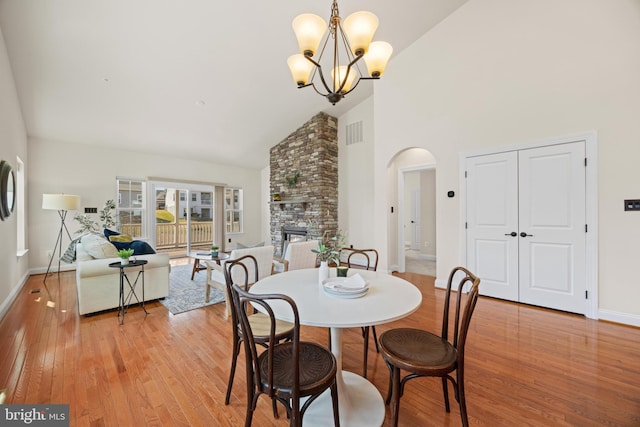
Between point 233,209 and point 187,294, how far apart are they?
442 cm

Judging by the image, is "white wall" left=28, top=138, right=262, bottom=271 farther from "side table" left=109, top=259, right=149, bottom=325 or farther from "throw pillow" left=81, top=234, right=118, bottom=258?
"side table" left=109, top=259, right=149, bottom=325

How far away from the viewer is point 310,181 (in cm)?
611

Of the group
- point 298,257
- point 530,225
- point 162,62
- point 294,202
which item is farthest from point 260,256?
point 530,225

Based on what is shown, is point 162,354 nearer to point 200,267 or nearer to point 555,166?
point 200,267

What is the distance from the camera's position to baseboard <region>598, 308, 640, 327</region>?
270 centimetres

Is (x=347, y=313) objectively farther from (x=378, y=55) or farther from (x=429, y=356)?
(x=378, y=55)

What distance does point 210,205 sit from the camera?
7531mm

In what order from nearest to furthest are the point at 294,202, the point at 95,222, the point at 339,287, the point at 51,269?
the point at 339,287, the point at 51,269, the point at 95,222, the point at 294,202

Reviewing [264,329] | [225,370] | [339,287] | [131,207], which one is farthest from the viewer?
[131,207]

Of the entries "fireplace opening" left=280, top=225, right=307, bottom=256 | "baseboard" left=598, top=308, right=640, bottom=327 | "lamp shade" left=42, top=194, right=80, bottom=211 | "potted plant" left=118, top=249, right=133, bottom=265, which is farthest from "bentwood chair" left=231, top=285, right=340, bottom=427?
"lamp shade" left=42, top=194, right=80, bottom=211

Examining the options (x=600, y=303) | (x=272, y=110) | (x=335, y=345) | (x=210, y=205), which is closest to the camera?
(x=335, y=345)

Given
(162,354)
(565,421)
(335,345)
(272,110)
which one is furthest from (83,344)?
(272,110)

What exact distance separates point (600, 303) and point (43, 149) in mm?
9127

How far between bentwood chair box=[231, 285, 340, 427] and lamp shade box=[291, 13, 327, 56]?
1681mm
